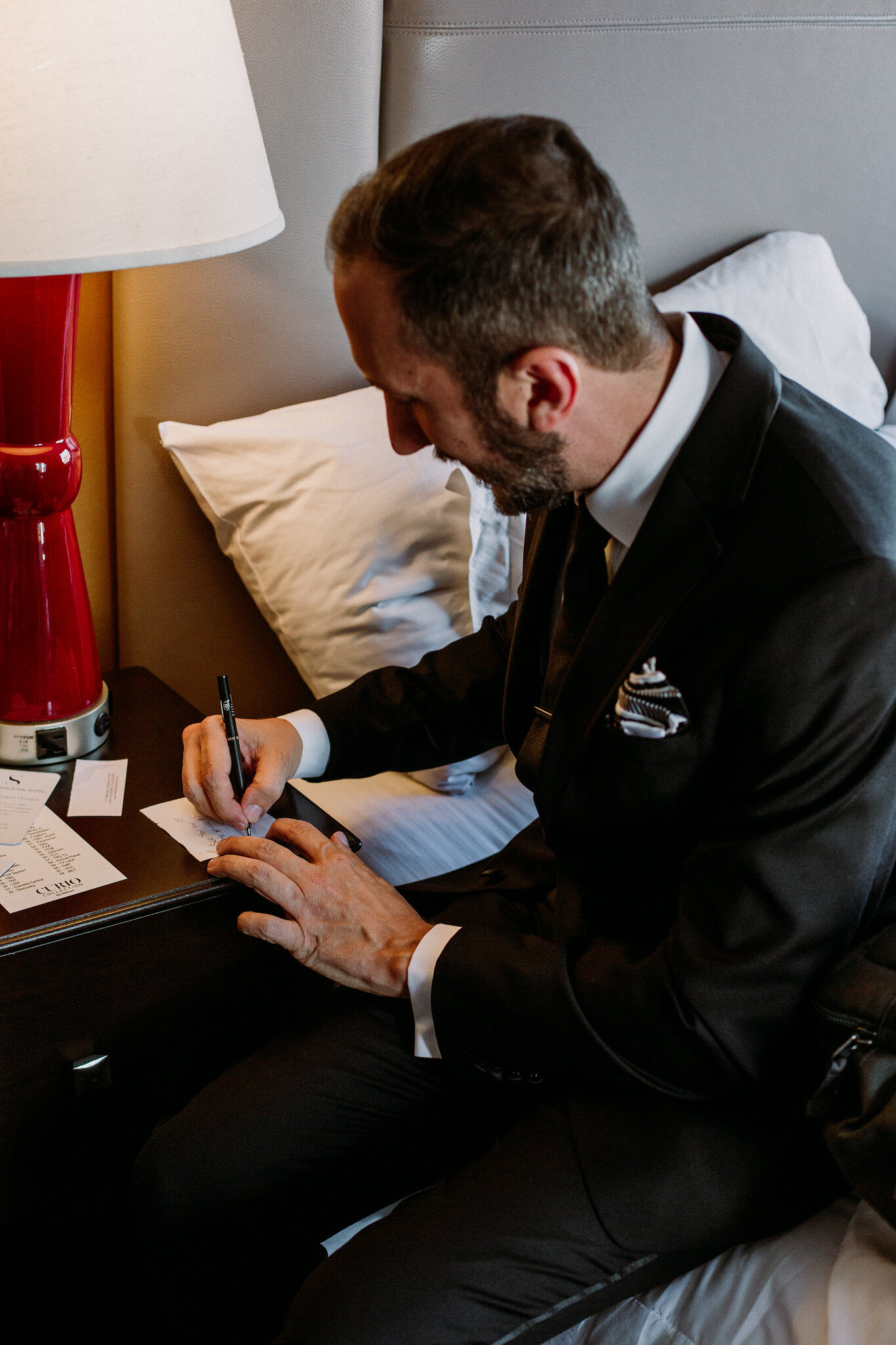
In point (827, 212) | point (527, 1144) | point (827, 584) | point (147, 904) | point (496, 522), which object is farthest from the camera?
point (827, 212)

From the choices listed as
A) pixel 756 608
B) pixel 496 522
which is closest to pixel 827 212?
pixel 496 522

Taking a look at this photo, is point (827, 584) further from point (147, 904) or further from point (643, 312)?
point (147, 904)

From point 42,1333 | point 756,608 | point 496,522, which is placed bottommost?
point 42,1333

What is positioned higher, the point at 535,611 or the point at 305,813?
the point at 535,611

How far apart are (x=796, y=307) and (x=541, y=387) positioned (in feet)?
3.49

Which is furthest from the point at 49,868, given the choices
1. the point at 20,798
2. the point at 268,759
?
the point at 268,759

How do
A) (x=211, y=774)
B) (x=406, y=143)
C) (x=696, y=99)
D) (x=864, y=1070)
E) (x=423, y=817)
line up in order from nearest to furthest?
(x=864, y=1070)
(x=211, y=774)
(x=423, y=817)
(x=406, y=143)
(x=696, y=99)

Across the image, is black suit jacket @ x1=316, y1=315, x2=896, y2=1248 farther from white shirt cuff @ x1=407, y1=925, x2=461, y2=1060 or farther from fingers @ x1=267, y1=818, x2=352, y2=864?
fingers @ x1=267, y1=818, x2=352, y2=864

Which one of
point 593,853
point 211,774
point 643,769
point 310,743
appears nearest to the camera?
point 643,769

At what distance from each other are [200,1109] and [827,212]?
1.70m

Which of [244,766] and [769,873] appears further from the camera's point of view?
[244,766]

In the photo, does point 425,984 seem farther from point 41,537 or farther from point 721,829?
point 41,537

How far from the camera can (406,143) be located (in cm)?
148

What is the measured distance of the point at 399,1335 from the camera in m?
0.81
